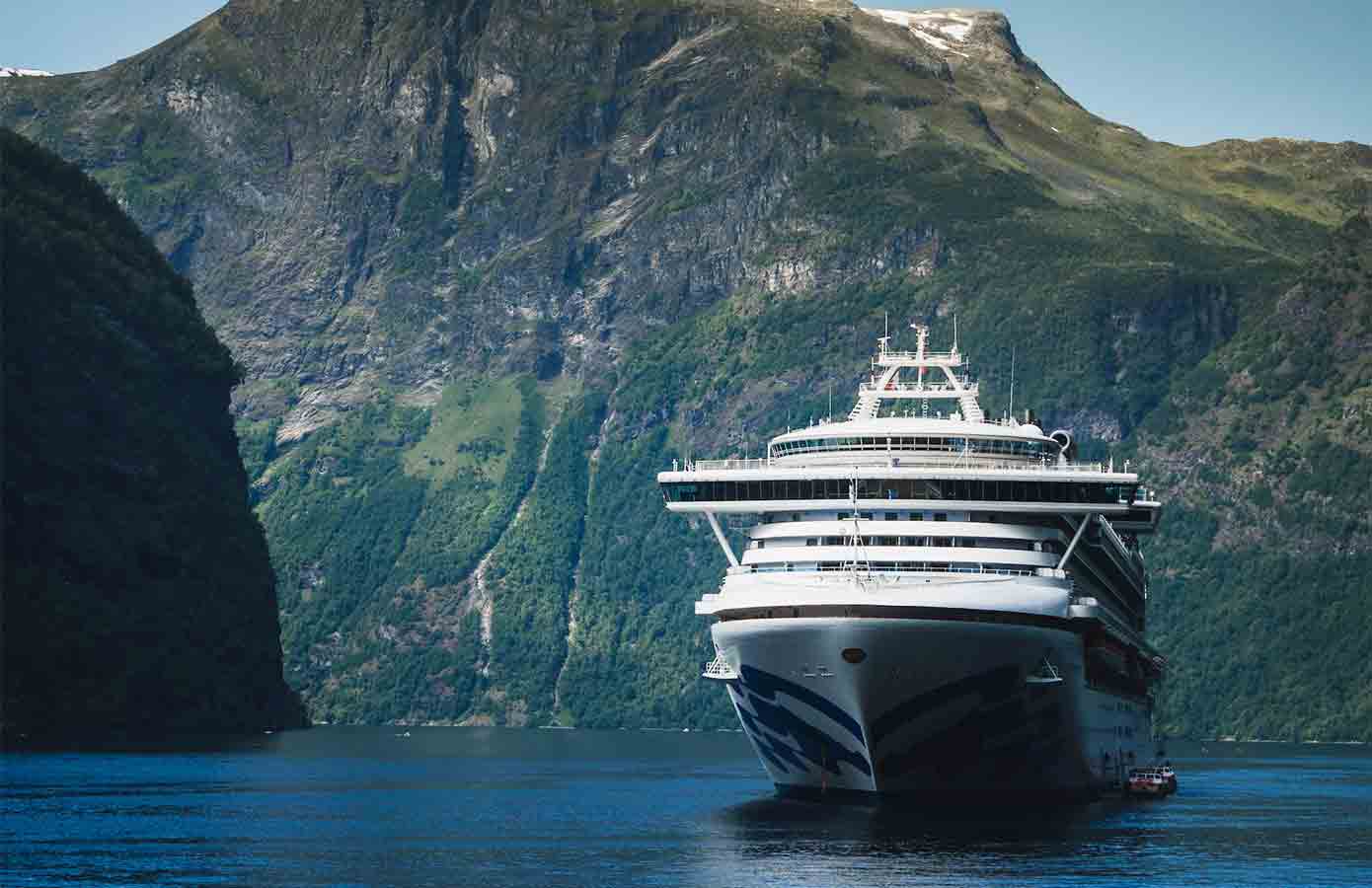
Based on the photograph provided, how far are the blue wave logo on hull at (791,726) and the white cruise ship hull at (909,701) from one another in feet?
0.22

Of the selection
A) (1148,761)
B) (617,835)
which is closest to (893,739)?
(617,835)

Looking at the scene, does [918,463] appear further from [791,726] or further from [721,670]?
[721,670]

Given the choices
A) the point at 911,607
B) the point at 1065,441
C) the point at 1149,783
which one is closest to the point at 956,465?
the point at 911,607

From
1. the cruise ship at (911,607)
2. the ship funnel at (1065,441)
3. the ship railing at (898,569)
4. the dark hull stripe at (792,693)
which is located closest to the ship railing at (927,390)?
the cruise ship at (911,607)

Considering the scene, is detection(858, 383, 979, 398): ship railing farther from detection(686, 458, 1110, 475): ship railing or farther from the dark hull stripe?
the dark hull stripe

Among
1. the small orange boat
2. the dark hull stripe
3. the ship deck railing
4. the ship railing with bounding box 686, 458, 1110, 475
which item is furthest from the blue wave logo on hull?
the small orange boat

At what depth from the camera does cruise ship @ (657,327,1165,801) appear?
5202 inches

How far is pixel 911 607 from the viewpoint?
430 ft

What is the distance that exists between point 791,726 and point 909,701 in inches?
320

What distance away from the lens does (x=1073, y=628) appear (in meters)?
141

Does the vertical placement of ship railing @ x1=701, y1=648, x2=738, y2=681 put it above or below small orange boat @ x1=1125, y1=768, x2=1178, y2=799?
above

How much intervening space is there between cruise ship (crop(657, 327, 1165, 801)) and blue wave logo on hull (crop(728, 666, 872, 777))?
0.14 meters

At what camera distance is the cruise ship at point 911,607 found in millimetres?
132125

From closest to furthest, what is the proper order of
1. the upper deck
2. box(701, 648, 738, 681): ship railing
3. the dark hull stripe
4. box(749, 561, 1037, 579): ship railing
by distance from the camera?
the dark hull stripe < box(749, 561, 1037, 579): ship railing < the upper deck < box(701, 648, 738, 681): ship railing
